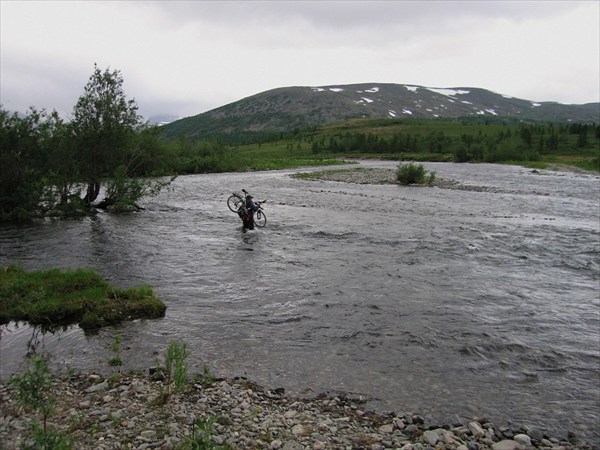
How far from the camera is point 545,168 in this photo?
75688 millimetres

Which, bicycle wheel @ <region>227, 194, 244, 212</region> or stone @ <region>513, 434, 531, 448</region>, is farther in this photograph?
bicycle wheel @ <region>227, 194, 244, 212</region>

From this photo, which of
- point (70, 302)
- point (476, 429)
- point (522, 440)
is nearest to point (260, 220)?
point (70, 302)

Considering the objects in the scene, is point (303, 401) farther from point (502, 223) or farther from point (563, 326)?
point (502, 223)

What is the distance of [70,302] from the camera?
1234 centimetres

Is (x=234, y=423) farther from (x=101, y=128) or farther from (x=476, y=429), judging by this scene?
(x=101, y=128)

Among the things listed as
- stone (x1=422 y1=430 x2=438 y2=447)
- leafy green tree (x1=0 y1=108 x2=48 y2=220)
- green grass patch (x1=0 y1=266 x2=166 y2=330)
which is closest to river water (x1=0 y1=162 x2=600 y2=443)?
green grass patch (x1=0 y1=266 x2=166 y2=330)

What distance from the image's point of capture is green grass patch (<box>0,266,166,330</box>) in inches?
464

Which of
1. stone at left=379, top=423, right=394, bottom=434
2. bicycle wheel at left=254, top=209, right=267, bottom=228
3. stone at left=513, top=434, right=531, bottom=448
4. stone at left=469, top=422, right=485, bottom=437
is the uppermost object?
bicycle wheel at left=254, top=209, right=267, bottom=228

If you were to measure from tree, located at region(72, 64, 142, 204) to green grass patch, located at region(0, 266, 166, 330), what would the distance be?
19.1 metres

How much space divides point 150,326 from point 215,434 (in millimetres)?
5526

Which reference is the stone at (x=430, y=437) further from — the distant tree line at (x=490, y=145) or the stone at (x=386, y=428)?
the distant tree line at (x=490, y=145)

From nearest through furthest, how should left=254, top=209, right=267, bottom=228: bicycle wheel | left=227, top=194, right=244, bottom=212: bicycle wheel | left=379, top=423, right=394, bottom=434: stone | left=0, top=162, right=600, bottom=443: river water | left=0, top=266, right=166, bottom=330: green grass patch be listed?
left=379, top=423, right=394, bottom=434: stone → left=0, top=162, right=600, bottom=443: river water → left=0, top=266, right=166, bottom=330: green grass patch → left=254, top=209, right=267, bottom=228: bicycle wheel → left=227, top=194, right=244, bottom=212: bicycle wheel

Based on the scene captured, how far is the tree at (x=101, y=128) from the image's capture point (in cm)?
3055

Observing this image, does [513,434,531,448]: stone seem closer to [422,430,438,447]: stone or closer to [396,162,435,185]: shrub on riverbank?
[422,430,438,447]: stone
